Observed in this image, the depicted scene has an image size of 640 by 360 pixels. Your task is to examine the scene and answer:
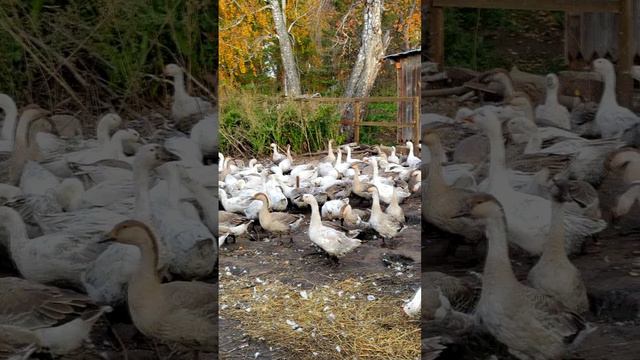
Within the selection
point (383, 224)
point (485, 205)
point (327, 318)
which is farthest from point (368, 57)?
point (485, 205)

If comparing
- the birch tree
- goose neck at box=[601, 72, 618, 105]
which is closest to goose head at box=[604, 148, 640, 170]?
goose neck at box=[601, 72, 618, 105]

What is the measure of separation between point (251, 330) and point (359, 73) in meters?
7.89

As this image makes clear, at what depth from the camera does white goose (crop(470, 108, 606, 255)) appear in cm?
233

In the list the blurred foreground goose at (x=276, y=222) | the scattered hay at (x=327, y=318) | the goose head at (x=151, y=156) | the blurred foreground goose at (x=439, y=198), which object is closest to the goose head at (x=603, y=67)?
the blurred foreground goose at (x=439, y=198)

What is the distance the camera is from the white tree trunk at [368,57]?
11789 millimetres

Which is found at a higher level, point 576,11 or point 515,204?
point 576,11

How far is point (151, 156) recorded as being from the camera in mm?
2262

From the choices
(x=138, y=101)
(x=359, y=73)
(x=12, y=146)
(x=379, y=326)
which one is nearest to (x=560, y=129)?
(x=138, y=101)

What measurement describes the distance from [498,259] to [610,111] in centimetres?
62

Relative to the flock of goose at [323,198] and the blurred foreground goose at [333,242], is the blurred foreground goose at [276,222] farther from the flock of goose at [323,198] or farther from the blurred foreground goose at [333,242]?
the blurred foreground goose at [333,242]

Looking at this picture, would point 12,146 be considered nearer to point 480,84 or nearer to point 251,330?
point 480,84

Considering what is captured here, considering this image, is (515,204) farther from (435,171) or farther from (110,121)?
(110,121)

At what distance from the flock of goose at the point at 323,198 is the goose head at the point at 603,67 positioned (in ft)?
12.6

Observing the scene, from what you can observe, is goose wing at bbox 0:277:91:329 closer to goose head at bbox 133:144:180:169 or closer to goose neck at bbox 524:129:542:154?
goose head at bbox 133:144:180:169
